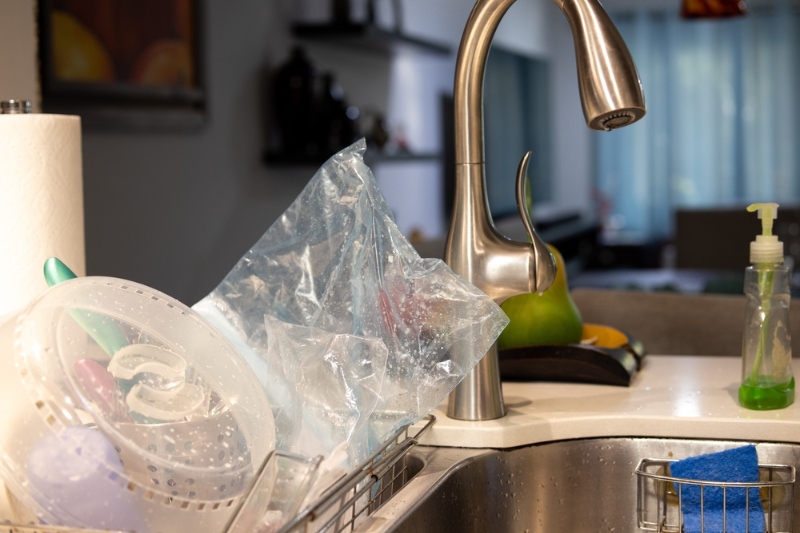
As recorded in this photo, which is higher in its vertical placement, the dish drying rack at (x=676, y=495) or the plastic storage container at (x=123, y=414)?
the plastic storage container at (x=123, y=414)

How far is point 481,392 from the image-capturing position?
0.98 metres

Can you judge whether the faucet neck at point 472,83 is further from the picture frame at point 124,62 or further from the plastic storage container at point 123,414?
the picture frame at point 124,62

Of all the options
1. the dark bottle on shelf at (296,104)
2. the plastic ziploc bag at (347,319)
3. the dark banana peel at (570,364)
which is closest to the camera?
the plastic ziploc bag at (347,319)

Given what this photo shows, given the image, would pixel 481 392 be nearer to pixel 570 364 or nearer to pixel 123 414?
pixel 570 364

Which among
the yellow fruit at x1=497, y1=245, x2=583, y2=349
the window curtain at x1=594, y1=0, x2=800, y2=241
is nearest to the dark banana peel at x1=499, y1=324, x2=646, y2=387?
the yellow fruit at x1=497, y1=245, x2=583, y2=349

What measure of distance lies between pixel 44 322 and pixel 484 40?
508 millimetres

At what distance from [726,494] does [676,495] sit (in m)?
0.05

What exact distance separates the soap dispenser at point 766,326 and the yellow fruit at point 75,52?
177cm

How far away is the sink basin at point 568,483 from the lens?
0.93 meters

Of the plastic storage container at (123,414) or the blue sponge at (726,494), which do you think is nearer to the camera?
the plastic storage container at (123,414)

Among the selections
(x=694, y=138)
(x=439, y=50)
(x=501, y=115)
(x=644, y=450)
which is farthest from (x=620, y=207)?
(x=644, y=450)

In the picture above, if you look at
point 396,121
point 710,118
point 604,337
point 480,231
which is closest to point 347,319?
point 480,231

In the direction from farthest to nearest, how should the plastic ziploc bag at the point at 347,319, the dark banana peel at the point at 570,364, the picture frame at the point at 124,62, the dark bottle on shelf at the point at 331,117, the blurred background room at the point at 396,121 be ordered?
1. the dark bottle on shelf at the point at 331,117
2. the blurred background room at the point at 396,121
3. the picture frame at the point at 124,62
4. the dark banana peel at the point at 570,364
5. the plastic ziploc bag at the point at 347,319

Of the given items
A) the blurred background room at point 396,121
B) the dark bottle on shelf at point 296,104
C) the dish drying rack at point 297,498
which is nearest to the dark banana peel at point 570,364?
the dish drying rack at point 297,498
